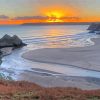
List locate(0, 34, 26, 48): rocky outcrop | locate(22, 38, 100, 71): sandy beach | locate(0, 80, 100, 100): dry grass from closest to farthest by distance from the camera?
locate(0, 80, 100, 100): dry grass < locate(22, 38, 100, 71): sandy beach < locate(0, 34, 26, 48): rocky outcrop

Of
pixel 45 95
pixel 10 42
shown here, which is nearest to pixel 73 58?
pixel 45 95

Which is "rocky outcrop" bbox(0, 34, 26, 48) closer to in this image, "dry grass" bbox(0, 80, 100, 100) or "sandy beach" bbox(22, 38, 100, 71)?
"sandy beach" bbox(22, 38, 100, 71)

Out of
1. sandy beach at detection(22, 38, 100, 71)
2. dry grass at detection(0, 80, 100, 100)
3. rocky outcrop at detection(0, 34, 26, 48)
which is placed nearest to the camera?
dry grass at detection(0, 80, 100, 100)

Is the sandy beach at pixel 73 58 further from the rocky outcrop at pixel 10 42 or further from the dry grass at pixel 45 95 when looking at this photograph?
the rocky outcrop at pixel 10 42

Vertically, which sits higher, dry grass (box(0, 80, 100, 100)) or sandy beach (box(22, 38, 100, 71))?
dry grass (box(0, 80, 100, 100))

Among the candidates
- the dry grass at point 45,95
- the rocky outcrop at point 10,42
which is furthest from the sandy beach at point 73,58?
the rocky outcrop at point 10,42

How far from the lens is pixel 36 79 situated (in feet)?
78.9

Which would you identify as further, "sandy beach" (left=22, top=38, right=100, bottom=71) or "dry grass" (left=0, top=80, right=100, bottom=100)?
"sandy beach" (left=22, top=38, right=100, bottom=71)

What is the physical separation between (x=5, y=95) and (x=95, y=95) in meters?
2.98

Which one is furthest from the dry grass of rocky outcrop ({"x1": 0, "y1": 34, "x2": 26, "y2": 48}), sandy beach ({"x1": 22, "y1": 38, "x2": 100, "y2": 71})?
rocky outcrop ({"x1": 0, "y1": 34, "x2": 26, "y2": 48})

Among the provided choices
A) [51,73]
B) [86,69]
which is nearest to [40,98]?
[51,73]

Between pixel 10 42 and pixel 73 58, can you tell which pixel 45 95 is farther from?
pixel 10 42

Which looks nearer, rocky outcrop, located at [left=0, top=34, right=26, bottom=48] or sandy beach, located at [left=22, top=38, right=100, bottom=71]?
sandy beach, located at [left=22, top=38, right=100, bottom=71]

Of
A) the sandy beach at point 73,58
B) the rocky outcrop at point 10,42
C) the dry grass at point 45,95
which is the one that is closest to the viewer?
the dry grass at point 45,95
